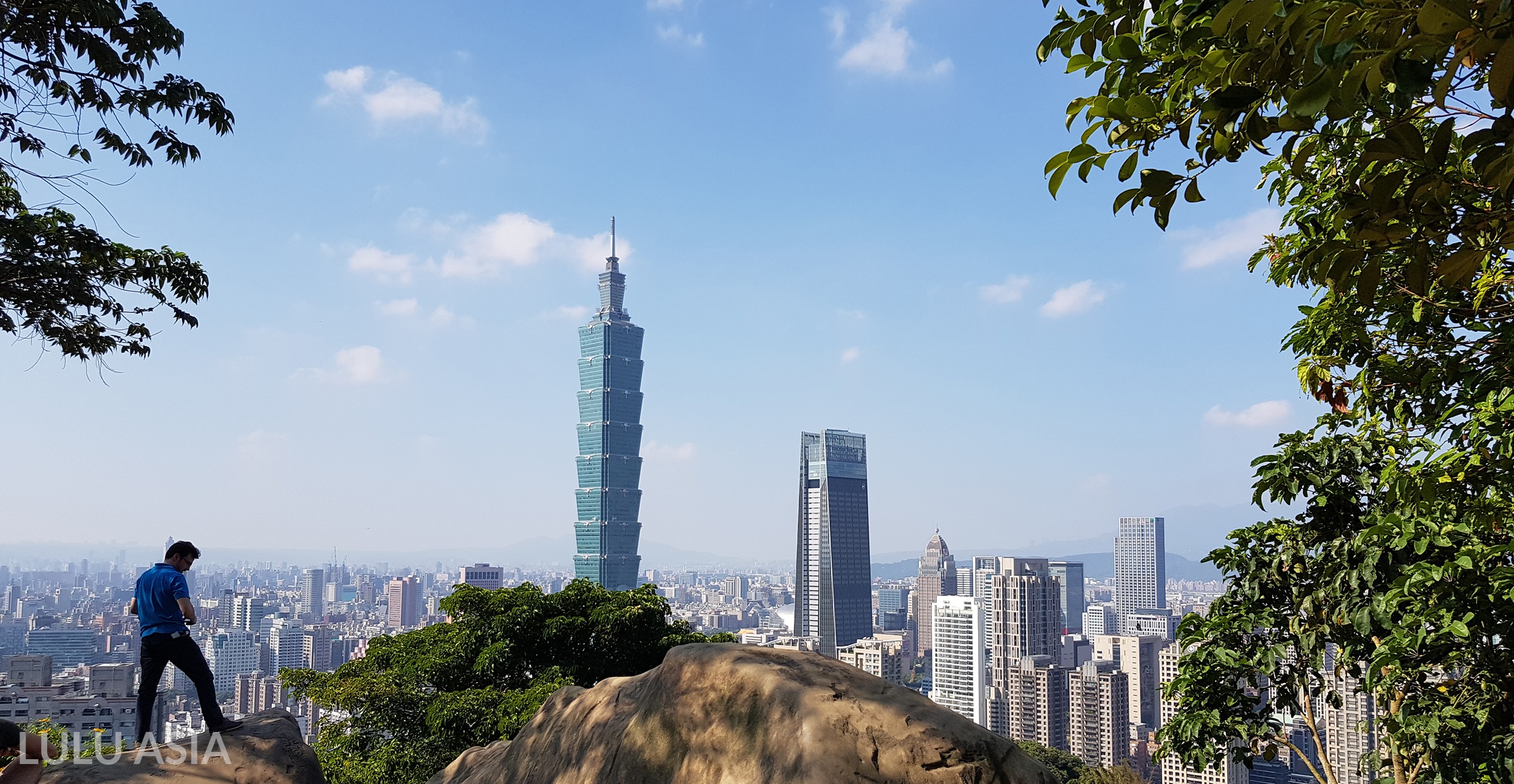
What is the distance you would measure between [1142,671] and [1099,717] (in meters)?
22.7

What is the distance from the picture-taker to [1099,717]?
64.8m

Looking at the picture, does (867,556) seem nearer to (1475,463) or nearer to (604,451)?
(604,451)

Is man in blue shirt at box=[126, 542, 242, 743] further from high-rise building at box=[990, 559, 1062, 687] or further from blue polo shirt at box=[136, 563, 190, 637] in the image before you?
high-rise building at box=[990, 559, 1062, 687]

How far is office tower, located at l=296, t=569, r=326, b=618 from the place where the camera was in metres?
161

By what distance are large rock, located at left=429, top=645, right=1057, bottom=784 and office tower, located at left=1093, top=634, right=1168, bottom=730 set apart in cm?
8036

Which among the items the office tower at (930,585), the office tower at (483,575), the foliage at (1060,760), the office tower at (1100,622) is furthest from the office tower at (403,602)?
the foliage at (1060,760)

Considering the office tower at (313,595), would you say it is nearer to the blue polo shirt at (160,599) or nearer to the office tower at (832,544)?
the office tower at (832,544)

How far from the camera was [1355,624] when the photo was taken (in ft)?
11.8

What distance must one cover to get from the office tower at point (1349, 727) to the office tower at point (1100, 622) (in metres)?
104

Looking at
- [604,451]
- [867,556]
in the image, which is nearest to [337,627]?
Result: [604,451]

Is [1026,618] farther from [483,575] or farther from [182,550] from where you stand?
[182,550]

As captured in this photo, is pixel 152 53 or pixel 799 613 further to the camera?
pixel 799 613

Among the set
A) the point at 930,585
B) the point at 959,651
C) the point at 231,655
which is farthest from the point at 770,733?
the point at 930,585

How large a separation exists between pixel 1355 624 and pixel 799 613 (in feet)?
414
